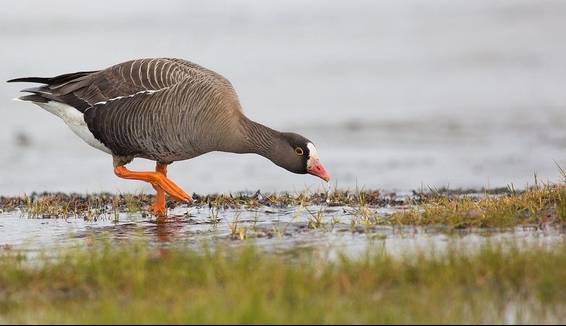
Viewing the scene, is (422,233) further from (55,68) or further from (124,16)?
(124,16)

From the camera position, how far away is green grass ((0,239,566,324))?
22.1ft

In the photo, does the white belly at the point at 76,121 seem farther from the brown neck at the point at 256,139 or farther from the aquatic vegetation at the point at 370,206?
the brown neck at the point at 256,139

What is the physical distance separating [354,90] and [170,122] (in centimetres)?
1866

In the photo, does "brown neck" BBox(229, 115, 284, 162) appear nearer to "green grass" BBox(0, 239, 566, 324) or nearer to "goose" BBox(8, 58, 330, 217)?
"goose" BBox(8, 58, 330, 217)

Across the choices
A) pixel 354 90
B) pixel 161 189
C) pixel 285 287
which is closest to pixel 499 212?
pixel 285 287

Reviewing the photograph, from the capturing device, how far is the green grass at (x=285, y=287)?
675 cm

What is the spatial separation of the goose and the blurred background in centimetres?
315

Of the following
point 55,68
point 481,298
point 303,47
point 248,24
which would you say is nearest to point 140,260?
point 481,298

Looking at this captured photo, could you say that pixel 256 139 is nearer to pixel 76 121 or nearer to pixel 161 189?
pixel 161 189

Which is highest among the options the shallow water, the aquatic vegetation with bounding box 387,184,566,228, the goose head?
the goose head

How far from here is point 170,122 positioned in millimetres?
12633

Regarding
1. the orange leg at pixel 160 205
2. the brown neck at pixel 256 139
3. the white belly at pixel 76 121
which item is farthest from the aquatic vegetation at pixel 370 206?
the white belly at pixel 76 121

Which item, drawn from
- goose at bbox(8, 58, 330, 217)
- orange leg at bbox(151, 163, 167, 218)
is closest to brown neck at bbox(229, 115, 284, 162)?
goose at bbox(8, 58, 330, 217)

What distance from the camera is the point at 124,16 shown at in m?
41.7
